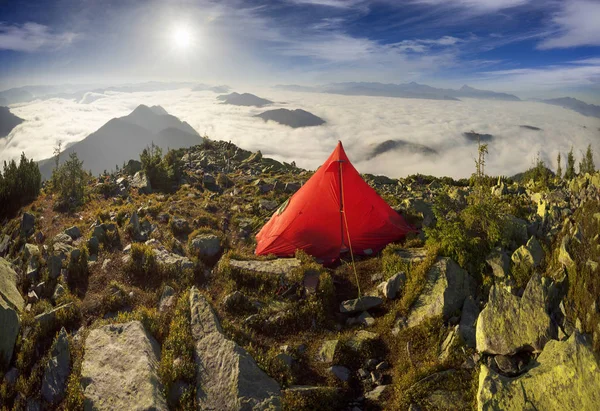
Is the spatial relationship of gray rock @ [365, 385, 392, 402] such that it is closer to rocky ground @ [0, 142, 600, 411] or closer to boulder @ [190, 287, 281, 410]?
rocky ground @ [0, 142, 600, 411]

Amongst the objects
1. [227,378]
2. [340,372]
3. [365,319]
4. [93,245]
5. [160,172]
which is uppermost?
[160,172]

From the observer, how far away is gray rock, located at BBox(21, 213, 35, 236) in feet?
43.4

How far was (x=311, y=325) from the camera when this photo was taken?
7594 mm

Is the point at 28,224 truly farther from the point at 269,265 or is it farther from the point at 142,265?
the point at 269,265

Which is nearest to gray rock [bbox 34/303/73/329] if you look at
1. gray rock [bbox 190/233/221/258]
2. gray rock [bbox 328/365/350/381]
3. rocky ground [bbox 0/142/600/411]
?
rocky ground [bbox 0/142/600/411]

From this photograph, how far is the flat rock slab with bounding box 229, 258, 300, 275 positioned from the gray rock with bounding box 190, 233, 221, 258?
4.51 ft

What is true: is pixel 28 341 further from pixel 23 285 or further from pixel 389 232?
pixel 389 232

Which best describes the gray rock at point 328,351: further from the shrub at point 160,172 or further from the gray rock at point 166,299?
the shrub at point 160,172

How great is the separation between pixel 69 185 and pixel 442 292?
1887 centimetres

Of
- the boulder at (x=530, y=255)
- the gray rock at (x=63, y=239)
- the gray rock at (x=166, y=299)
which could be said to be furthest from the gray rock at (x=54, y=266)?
the boulder at (x=530, y=255)

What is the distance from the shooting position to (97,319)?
24.1 feet

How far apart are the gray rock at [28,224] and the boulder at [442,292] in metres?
14.0

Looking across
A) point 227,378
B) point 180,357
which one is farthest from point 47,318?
point 227,378

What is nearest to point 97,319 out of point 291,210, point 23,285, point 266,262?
point 23,285
